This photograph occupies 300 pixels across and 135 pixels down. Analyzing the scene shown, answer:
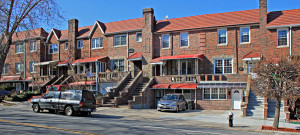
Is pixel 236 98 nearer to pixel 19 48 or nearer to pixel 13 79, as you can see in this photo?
pixel 13 79

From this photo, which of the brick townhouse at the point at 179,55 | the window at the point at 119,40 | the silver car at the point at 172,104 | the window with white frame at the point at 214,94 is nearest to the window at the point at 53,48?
the brick townhouse at the point at 179,55

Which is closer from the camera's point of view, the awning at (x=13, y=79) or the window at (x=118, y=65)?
the window at (x=118, y=65)

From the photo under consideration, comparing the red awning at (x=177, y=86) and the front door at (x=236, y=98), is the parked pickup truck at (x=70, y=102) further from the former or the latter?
the front door at (x=236, y=98)

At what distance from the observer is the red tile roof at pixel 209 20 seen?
27322mm

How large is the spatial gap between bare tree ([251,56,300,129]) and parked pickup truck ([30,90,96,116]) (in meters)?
10.7

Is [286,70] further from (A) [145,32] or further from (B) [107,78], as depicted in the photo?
(B) [107,78]

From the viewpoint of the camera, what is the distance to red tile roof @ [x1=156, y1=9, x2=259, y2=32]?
2732 centimetres

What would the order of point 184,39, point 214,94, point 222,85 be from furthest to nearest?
point 184,39 < point 214,94 < point 222,85

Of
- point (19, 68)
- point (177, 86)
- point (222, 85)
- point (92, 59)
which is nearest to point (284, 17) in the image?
point (222, 85)

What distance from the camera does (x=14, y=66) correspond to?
41.1m

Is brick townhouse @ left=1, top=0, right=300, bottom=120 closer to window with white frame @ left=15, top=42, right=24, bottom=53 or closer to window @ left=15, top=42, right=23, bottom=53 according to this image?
window with white frame @ left=15, top=42, right=24, bottom=53

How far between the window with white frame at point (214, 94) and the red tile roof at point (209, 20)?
272 inches

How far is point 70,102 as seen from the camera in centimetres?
1786

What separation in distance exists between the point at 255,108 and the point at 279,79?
7.29 m
